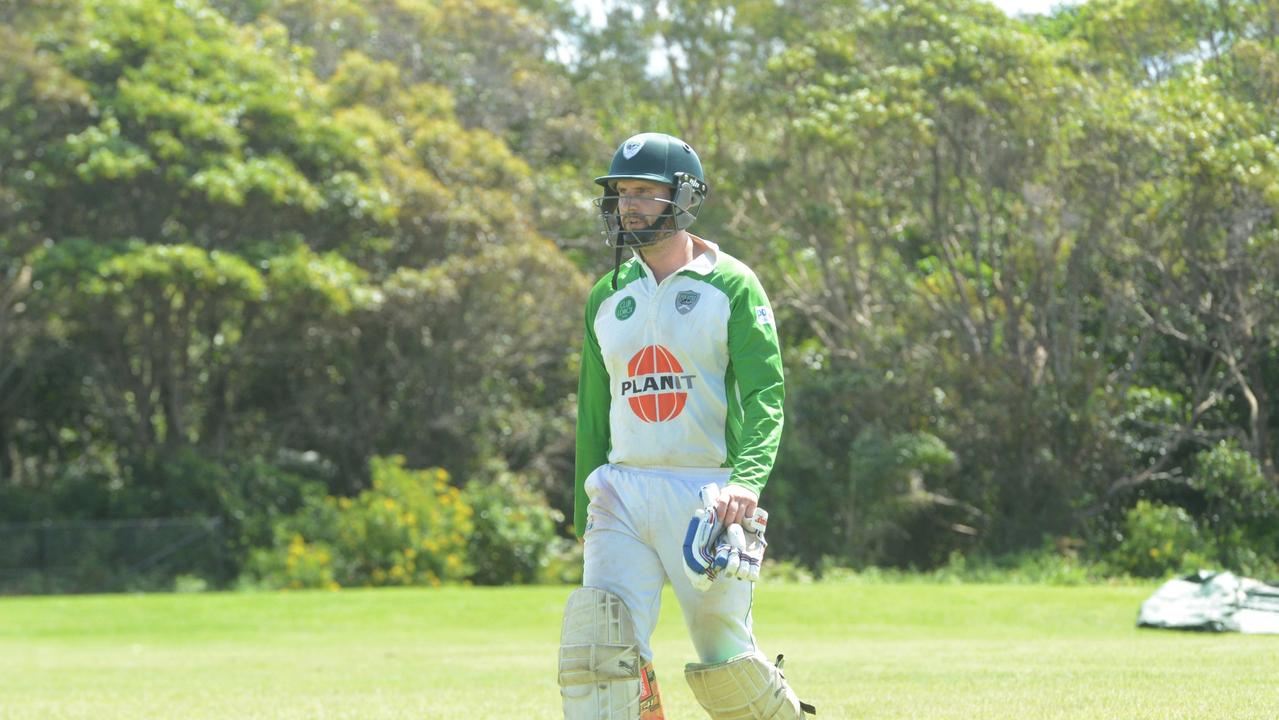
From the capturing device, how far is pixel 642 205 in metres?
5.74

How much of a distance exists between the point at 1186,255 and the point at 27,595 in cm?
1884

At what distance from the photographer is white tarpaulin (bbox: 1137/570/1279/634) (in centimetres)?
1417

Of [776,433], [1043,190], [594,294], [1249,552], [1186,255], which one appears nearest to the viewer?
[776,433]

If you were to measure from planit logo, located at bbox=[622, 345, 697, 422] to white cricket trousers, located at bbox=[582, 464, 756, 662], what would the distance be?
20cm

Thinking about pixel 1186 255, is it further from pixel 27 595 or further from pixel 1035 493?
pixel 27 595

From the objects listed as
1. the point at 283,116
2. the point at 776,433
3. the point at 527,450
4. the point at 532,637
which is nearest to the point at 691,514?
the point at 776,433

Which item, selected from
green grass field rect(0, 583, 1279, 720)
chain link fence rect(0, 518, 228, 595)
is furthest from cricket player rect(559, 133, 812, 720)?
chain link fence rect(0, 518, 228, 595)

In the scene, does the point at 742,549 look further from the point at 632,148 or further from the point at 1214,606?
the point at 1214,606

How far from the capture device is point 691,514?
5.50 m

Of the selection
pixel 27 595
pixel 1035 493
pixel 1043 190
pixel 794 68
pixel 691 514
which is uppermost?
pixel 794 68

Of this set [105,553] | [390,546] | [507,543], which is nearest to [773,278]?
[507,543]

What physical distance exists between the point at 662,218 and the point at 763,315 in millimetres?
493

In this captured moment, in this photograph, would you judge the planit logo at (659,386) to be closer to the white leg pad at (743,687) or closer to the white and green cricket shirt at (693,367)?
the white and green cricket shirt at (693,367)

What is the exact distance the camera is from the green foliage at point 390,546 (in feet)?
A: 80.5
